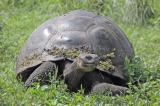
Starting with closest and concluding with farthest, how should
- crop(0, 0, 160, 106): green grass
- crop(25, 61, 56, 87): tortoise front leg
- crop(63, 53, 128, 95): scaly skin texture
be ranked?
crop(0, 0, 160, 106): green grass, crop(63, 53, 128, 95): scaly skin texture, crop(25, 61, 56, 87): tortoise front leg

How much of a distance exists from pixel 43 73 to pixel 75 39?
17.9 inches

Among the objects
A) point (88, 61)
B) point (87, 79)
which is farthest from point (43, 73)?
point (88, 61)

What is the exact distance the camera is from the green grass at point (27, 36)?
487 centimetres

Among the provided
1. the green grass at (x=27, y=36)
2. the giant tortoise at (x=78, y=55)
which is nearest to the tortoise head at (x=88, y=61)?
the giant tortoise at (x=78, y=55)

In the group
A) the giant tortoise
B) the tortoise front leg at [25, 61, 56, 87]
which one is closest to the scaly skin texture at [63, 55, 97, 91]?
the giant tortoise

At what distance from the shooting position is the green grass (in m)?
4.87

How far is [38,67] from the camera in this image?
18.2ft

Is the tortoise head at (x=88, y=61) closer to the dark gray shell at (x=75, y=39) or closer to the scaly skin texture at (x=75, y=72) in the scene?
the scaly skin texture at (x=75, y=72)

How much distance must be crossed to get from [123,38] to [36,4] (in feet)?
16.4

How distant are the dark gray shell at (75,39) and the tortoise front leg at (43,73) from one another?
0.07m

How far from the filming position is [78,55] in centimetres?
535

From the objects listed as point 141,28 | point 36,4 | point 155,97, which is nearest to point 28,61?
point 155,97

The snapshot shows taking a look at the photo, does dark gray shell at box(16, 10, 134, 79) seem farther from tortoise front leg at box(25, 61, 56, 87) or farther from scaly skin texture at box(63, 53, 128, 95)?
scaly skin texture at box(63, 53, 128, 95)

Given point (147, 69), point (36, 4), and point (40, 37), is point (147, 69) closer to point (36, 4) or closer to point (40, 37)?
point (40, 37)
